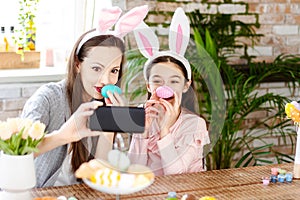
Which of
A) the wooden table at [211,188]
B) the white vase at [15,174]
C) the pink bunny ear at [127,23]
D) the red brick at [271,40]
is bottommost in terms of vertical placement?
the wooden table at [211,188]

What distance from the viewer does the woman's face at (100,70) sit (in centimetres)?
186

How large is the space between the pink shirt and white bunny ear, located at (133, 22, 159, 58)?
0.81ft

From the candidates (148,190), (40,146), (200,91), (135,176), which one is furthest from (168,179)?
(200,91)

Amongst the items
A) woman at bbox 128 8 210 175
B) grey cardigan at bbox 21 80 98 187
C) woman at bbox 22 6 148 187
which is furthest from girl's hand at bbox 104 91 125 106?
grey cardigan at bbox 21 80 98 187

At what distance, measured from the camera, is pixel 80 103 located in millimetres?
1884

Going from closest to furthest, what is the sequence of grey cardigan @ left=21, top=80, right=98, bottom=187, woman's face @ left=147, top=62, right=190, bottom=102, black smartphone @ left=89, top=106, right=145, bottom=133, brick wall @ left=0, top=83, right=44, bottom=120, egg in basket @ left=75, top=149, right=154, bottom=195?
egg in basket @ left=75, top=149, right=154, bottom=195 < black smartphone @ left=89, top=106, right=145, bottom=133 < woman's face @ left=147, top=62, right=190, bottom=102 < grey cardigan @ left=21, top=80, right=98, bottom=187 < brick wall @ left=0, top=83, right=44, bottom=120

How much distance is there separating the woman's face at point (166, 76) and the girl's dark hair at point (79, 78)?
4.3 inches

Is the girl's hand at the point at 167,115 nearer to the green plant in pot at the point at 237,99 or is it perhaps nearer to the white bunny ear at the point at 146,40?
the white bunny ear at the point at 146,40

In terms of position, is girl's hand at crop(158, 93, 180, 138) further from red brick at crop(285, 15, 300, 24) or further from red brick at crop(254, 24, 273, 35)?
red brick at crop(285, 15, 300, 24)

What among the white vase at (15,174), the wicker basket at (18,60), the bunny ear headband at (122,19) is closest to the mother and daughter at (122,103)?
the bunny ear headband at (122,19)

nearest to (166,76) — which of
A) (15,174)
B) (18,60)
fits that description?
(15,174)

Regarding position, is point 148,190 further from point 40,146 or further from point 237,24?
point 237,24

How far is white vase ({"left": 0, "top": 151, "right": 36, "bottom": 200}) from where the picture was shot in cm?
174

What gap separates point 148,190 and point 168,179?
0.48 ft
